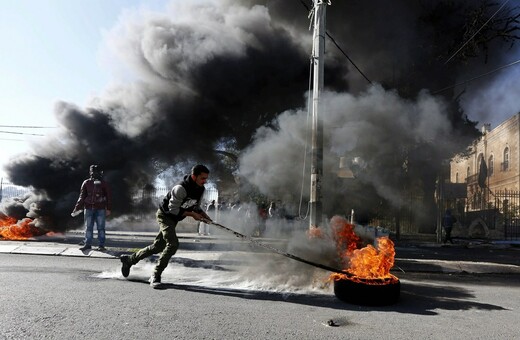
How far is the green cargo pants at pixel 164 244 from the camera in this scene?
4730mm

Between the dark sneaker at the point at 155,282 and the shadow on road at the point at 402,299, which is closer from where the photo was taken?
the shadow on road at the point at 402,299

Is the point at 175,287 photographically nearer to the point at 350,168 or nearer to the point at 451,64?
the point at 350,168

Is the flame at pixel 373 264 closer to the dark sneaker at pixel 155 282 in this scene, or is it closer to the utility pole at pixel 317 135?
the dark sneaker at pixel 155 282

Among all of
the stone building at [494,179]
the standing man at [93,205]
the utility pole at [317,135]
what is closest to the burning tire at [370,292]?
the utility pole at [317,135]

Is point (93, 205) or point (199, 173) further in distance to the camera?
point (93, 205)

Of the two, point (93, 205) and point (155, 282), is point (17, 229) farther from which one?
point (155, 282)

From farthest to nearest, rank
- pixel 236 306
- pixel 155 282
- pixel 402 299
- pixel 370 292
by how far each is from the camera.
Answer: pixel 155 282
pixel 402 299
pixel 370 292
pixel 236 306

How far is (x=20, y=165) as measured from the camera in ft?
34.8

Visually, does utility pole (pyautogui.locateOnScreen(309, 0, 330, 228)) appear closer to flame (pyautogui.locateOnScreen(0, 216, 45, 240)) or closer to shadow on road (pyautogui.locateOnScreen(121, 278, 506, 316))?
shadow on road (pyautogui.locateOnScreen(121, 278, 506, 316))

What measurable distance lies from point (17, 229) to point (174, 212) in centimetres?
698

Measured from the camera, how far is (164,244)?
5.00 meters

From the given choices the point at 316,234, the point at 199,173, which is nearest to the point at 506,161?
the point at 316,234

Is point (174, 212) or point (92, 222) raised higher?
point (174, 212)

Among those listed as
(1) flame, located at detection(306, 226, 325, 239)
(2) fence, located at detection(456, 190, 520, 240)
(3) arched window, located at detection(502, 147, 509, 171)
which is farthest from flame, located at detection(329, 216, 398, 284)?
(3) arched window, located at detection(502, 147, 509, 171)
